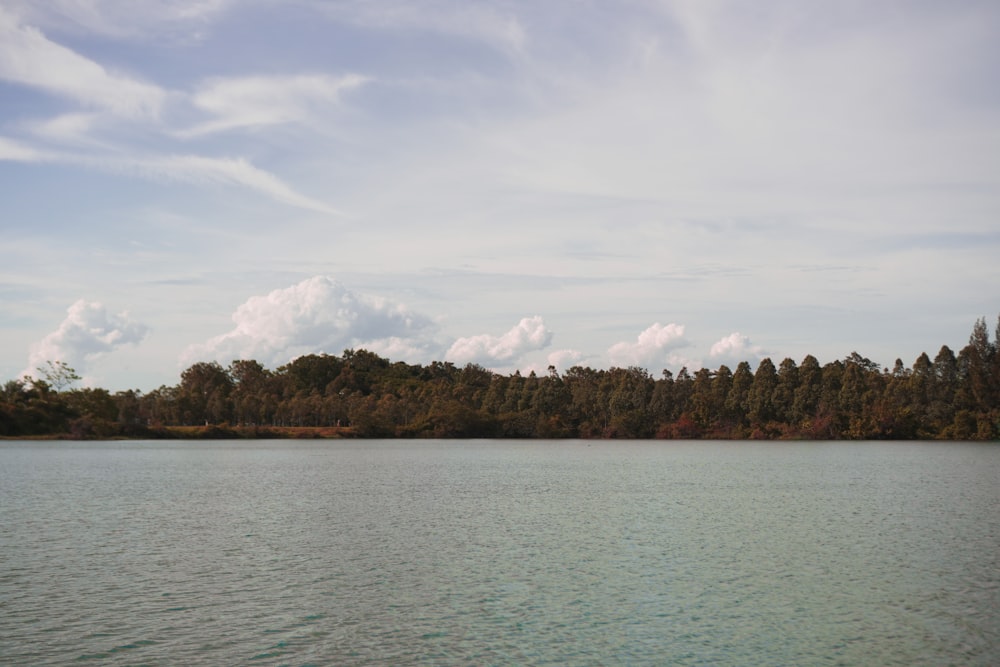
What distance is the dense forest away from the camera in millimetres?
135250

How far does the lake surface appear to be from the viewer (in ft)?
54.4

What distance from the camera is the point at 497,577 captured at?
23047 millimetres

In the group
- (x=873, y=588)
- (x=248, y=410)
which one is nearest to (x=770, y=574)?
(x=873, y=588)

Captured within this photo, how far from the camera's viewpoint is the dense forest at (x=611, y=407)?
5325 inches

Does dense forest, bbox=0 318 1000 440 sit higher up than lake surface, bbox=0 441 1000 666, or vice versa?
dense forest, bbox=0 318 1000 440

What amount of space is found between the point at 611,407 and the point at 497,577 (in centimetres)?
14558

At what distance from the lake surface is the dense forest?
99.2m

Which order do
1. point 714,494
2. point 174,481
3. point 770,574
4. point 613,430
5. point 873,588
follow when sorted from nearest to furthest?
point 873,588
point 770,574
point 714,494
point 174,481
point 613,430

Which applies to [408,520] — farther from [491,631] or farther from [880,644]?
[880,644]

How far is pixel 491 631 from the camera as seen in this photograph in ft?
58.0

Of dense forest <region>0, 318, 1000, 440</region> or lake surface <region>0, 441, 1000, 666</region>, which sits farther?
dense forest <region>0, 318, 1000, 440</region>

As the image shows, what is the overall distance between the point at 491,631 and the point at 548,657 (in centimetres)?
205

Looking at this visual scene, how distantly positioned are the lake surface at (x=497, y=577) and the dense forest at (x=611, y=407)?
99173 mm

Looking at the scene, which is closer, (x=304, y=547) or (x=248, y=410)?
(x=304, y=547)
